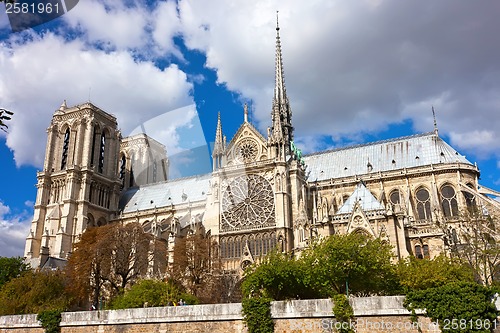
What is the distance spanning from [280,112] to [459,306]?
124ft

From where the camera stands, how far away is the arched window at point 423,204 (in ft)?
146

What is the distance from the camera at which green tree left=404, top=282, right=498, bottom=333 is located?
1566 centimetres

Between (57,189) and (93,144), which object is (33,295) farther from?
(93,144)

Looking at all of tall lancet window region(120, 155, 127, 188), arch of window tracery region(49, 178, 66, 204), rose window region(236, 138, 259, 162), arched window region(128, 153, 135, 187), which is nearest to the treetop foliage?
rose window region(236, 138, 259, 162)

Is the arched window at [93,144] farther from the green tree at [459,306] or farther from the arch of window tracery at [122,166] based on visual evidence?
the green tree at [459,306]

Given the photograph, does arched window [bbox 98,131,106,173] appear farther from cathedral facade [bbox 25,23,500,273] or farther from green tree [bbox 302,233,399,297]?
green tree [bbox 302,233,399,297]

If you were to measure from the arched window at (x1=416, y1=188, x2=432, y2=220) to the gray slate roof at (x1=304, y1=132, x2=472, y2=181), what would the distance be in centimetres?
330

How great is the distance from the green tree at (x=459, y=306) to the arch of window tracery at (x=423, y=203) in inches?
1148

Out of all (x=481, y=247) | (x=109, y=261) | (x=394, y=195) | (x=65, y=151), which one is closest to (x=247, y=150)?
(x=394, y=195)

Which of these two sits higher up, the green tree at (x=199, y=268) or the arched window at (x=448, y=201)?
the arched window at (x=448, y=201)

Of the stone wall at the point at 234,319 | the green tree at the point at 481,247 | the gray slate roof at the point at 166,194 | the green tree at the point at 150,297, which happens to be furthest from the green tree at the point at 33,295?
the green tree at the point at 481,247

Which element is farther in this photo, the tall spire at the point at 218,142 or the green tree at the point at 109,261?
the tall spire at the point at 218,142

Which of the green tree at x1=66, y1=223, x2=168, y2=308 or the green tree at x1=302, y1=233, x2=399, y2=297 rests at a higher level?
the green tree at x1=66, y1=223, x2=168, y2=308

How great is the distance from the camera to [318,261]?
2406cm
